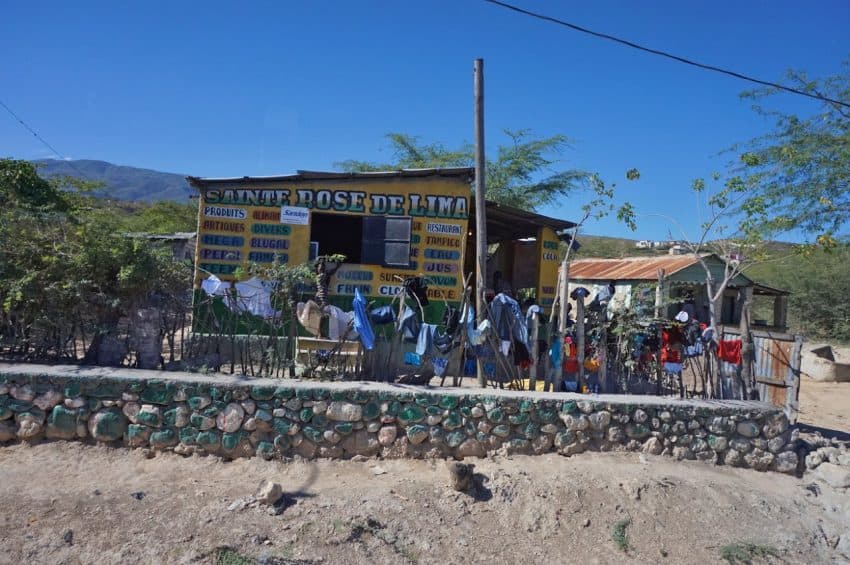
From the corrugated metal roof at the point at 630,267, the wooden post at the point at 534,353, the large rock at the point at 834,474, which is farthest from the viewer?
the corrugated metal roof at the point at 630,267

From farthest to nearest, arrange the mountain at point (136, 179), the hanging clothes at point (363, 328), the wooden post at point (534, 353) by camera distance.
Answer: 1. the mountain at point (136, 179)
2. the wooden post at point (534, 353)
3. the hanging clothes at point (363, 328)

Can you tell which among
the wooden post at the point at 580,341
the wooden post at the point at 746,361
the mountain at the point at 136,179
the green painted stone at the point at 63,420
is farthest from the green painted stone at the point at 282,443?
the mountain at the point at 136,179

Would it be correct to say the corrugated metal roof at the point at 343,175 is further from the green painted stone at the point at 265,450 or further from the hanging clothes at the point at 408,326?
the green painted stone at the point at 265,450

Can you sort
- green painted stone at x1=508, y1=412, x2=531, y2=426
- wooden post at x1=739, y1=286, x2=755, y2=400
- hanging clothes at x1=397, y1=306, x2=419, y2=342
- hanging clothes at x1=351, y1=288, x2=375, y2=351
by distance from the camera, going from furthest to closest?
wooden post at x1=739, y1=286, x2=755, y2=400 < hanging clothes at x1=397, y1=306, x2=419, y2=342 < hanging clothes at x1=351, y1=288, x2=375, y2=351 < green painted stone at x1=508, y1=412, x2=531, y2=426

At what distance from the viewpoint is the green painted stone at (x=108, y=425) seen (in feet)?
17.1

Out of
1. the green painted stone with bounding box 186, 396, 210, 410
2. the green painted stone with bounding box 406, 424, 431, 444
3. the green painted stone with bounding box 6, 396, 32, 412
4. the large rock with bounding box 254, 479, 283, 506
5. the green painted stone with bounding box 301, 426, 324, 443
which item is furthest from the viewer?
the green painted stone with bounding box 406, 424, 431, 444

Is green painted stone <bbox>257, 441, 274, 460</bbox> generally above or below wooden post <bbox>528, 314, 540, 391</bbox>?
below

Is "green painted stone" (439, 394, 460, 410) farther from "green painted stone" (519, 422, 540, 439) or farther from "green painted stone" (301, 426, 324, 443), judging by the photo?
"green painted stone" (301, 426, 324, 443)

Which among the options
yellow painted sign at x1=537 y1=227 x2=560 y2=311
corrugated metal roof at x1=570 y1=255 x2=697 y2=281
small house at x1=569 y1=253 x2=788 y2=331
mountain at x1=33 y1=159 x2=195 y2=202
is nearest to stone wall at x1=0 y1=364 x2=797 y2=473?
yellow painted sign at x1=537 y1=227 x2=560 y2=311

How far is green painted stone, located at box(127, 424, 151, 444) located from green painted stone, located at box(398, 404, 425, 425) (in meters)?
2.42

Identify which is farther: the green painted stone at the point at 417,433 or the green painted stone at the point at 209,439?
the green painted stone at the point at 417,433

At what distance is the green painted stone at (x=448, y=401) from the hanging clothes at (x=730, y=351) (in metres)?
3.39

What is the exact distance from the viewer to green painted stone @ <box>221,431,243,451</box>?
5.29 metres

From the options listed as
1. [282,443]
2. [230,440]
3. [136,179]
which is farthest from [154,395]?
[136,179]
